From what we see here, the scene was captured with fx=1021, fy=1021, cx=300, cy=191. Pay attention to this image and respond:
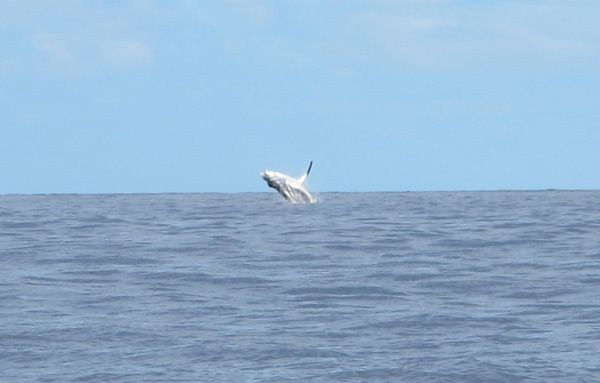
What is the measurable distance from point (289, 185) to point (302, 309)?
44.5 m

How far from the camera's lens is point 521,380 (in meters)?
11.5

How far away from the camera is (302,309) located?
16.3 metres

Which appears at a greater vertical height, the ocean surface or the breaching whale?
the breaching whale

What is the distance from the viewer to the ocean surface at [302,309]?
12.3 m

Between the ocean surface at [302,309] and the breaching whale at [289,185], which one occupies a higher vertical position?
the breaching whale at [289,185]

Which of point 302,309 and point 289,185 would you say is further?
point 289,185

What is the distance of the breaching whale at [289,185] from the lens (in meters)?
59.8

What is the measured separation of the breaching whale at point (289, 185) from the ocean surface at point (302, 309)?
2910 centimetres

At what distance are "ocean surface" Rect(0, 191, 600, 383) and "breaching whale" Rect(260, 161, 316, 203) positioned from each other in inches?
1146

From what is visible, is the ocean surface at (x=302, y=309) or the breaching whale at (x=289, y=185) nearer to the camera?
the ocean surface at (x=302, y=309)

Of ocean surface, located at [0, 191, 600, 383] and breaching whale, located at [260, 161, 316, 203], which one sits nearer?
ocean surface, located at [0, 191, 600, 383]

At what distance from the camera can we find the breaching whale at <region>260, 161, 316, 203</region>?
196 feet

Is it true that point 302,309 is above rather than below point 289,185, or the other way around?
below

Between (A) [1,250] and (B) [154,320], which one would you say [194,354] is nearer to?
(B) [154,320]
